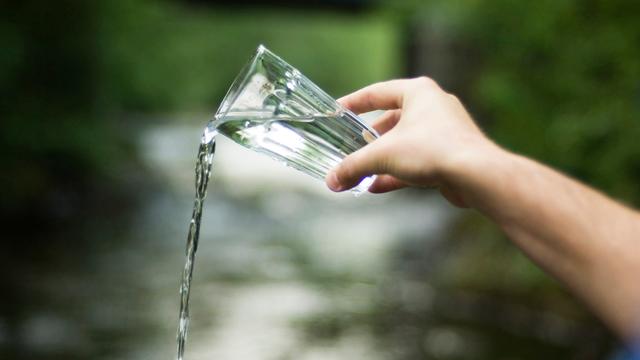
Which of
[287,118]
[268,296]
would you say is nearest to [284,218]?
[268,296]

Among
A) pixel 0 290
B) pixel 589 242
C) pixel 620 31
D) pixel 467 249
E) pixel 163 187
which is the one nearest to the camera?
pixel 589 242

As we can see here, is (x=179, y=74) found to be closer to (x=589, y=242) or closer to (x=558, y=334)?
(x=558, y=334)

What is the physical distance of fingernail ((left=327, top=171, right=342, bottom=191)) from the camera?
54.4 inches

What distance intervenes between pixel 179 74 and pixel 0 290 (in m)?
12.1

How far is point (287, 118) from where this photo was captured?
152cm

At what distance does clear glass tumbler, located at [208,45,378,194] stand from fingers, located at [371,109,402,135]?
2.8 inches

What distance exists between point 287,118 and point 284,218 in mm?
18977

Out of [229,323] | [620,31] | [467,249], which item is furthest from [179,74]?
[620,31]

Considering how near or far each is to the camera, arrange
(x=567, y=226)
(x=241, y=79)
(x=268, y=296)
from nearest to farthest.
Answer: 1. (x=567, y=226)
2. (x=241, y=79)
3. (x=268, y=296)

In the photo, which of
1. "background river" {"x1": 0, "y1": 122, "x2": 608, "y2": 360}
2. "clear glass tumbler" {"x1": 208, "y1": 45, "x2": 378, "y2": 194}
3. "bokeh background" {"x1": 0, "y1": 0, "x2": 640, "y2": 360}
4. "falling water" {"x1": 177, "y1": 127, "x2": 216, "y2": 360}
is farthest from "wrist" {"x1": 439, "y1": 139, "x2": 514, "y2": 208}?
"background river" {"x1": 0, "y1": 122, "x2": 608, "y2": 360}

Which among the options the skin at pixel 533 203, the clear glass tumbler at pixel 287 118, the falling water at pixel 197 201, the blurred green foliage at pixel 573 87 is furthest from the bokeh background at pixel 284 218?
the skin at pixel 533 203

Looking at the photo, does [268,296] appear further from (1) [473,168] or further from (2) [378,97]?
(1) [473,168]

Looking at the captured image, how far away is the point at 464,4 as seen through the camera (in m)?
11.1

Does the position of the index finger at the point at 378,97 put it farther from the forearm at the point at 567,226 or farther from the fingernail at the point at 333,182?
the forearm at the point at 567,226
